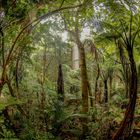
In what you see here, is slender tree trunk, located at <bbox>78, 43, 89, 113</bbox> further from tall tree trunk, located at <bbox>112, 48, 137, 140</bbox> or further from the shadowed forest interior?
tall tree trunk, located at <bbox>112, 48, 137, 140</bbox>

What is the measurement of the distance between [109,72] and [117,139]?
12.3 feet

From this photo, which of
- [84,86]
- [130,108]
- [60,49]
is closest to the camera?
[130,108]

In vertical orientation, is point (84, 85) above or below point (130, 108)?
above

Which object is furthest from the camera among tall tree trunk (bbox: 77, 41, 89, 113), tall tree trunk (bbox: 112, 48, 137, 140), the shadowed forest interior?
tall tree trunk (bbox: 77, 41, 89, 113)

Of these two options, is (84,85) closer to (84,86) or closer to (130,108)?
(84,86)

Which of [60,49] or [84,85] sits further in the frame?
[60,49]

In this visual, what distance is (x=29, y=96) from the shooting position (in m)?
6.55

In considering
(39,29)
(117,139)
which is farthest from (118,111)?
(39,29)

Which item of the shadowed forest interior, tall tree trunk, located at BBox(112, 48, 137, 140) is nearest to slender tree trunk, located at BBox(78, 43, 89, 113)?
the shadowed forest interior

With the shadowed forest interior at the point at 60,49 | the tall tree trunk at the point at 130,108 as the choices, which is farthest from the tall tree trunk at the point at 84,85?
the tall tree trunk at the point at 130,108

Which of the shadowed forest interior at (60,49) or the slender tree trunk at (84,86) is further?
the slender tree trunk at (84,86)

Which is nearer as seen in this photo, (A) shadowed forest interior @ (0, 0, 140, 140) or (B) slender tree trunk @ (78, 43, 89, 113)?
(A) shadowed forest interior @ (0, 0, 140, 140)

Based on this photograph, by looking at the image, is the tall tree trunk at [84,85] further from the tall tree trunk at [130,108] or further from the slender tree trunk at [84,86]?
the tall tree trunk at [130,108]

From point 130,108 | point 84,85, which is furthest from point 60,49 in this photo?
point 130,108
